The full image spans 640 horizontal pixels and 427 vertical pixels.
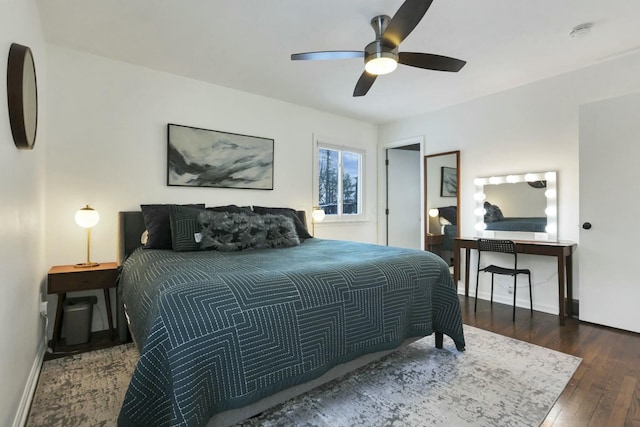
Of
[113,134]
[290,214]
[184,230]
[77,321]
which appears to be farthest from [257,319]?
[113,134]

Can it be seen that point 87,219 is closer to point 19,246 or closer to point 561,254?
point 19,246

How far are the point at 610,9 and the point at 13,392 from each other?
4298 mm

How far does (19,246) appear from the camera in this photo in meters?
1.62

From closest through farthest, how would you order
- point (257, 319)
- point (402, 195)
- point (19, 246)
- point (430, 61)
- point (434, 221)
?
point (257, 319)
point (19, 246)
point (430, 61)
point (434, 221)
point (402, 195)

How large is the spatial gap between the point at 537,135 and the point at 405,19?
2.57 metres

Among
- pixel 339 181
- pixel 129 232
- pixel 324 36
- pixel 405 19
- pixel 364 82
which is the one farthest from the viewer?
pixel 339 181

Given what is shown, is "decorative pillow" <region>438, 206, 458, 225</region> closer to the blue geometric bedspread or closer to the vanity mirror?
the vanity mirror

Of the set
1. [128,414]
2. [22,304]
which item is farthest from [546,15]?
[22,304]

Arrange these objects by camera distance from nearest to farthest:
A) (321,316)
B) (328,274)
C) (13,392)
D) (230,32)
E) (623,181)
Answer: (13,392) < (321,316) < (328,274) < (230,32) < (623,181)

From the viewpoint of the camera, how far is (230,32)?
253 centimetres

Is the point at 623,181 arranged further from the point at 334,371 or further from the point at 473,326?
the point at 334,371

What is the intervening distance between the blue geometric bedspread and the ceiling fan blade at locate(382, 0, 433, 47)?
1.47 metres

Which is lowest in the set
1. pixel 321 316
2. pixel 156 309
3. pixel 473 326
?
pixel 473 326

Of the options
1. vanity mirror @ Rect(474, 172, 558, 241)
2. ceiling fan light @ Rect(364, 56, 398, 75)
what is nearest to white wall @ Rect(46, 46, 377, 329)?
ceiling fan light @ Rect(364, 56, 398, 75)
